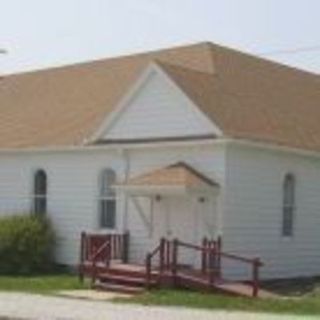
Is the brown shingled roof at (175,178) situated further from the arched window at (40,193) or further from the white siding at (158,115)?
the arched window at (40,193)

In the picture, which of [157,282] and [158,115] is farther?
[158,115]

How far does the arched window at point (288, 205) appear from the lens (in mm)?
30906

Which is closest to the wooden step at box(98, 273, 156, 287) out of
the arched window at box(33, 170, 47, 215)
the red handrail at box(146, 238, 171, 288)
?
the red handrail at box(146, 238, 171, 288)

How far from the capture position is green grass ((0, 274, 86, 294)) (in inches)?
1069

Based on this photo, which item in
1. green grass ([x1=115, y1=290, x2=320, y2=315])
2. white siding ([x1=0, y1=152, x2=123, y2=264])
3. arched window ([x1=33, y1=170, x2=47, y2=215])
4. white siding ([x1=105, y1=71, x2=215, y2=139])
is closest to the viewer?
green grass ([x1=115, y1=290, x2=320, y2=315])

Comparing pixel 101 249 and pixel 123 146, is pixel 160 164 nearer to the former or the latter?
pixel 123 146

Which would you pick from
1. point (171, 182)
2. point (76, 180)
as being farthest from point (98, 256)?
point (76, 180)

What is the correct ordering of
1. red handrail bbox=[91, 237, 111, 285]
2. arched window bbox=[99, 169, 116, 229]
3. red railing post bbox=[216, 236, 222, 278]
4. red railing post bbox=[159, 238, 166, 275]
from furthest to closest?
arched window bbox=[99, 169, 116, 229], red handrail bbox=[91, 237, 111, 285], red railing post bbox=[216, 236, 222, 278], red railing post bbox=[159, 238, 166, 275]

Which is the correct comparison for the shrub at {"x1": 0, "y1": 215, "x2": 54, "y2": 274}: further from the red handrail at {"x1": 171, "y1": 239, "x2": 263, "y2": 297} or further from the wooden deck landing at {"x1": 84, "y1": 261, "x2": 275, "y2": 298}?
the red handrail at {"x1": 171, "y1": 239, "x2": 263, "y2": 297}

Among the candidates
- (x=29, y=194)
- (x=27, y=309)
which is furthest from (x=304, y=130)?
(x=27, y=309)

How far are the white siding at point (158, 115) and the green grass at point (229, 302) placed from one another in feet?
17.9

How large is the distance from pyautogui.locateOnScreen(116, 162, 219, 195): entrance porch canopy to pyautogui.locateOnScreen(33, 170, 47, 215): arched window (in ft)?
17.5

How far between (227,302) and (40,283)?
690 cm

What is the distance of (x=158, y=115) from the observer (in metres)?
30.3
